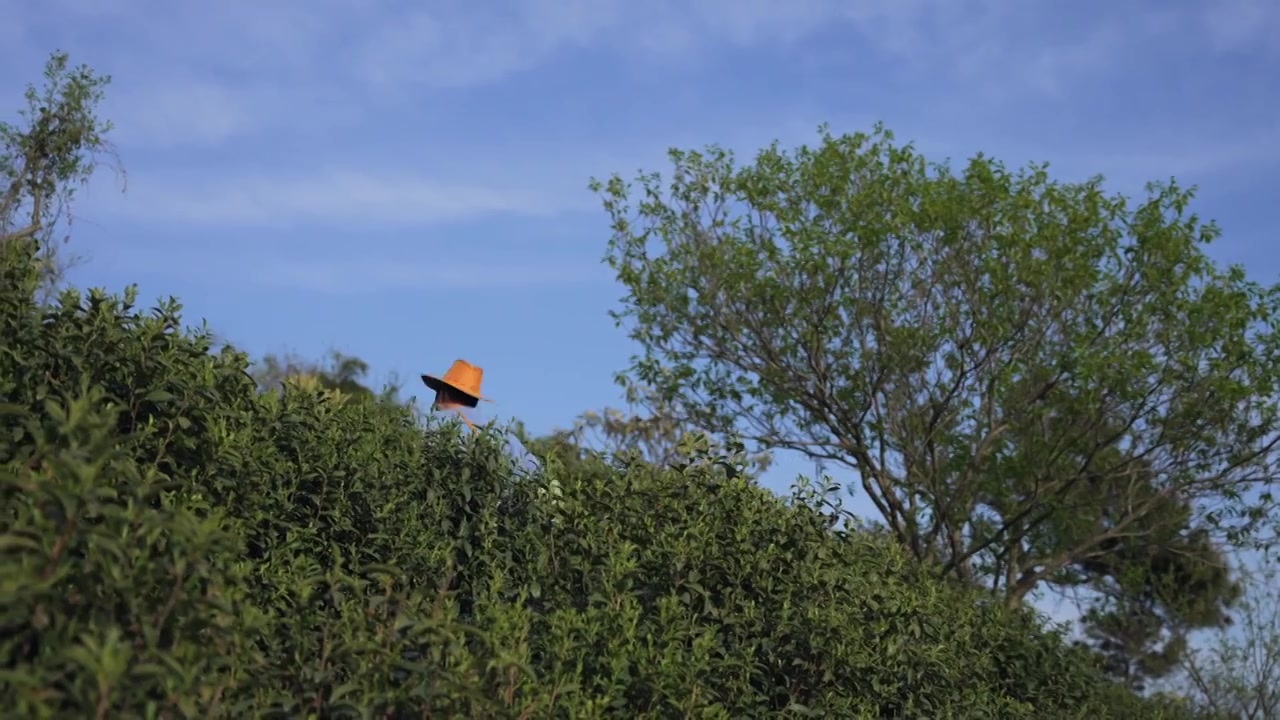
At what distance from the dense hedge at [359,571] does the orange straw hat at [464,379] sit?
3.71m

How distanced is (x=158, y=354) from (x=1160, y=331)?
16.1 meters

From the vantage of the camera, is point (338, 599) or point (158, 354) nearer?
point (338, 599)

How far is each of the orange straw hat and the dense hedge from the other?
3705 millimetres

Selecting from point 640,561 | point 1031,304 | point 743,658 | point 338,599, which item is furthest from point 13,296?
point 1031,304

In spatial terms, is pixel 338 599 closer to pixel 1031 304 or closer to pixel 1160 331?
pixel 1031 304

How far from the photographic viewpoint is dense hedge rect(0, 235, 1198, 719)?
124 inches

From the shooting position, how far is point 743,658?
5.90 m

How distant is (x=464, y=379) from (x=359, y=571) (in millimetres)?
5405

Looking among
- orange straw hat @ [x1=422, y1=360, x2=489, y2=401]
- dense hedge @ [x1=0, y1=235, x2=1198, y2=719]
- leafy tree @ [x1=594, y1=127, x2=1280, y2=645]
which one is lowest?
dense hedge @ [x1=0, y1=235, x2=1198, y2=719]

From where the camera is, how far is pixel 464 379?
1041 cm

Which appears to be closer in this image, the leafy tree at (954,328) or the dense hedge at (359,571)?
the dense hedge at (359,571)

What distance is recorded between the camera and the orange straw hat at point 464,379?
33.9 ft

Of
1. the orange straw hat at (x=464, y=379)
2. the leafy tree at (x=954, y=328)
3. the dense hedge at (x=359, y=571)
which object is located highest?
the leafy tree at (x=954, y=328)

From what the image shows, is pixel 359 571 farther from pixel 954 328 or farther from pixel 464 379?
pixel 954 328
